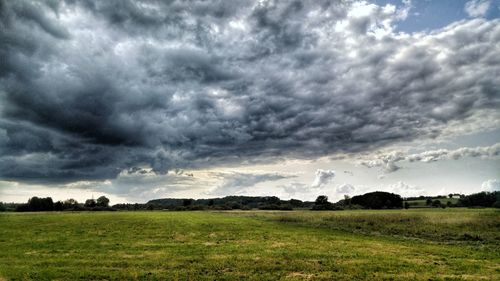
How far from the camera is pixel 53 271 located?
24.2 m

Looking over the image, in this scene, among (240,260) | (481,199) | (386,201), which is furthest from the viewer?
(386,201)

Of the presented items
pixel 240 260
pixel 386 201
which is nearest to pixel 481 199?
pixel 386 201

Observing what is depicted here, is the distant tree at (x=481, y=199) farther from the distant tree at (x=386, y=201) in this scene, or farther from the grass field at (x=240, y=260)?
the grass field at (x=240, y=260)

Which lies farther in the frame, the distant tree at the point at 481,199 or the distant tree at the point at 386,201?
the distant tree at the point at 386,201

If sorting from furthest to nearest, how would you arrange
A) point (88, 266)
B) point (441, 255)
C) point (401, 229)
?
point (401, 229), point (441, 255), point (88, 266)

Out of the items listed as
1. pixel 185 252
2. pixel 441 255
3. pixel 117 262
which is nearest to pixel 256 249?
pixel 185 252

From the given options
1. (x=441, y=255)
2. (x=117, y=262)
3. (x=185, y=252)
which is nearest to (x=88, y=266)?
(x=117, y=262)

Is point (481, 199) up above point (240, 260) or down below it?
above

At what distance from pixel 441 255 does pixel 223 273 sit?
19769 mm

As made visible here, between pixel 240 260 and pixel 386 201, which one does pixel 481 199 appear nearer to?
pixel 386 201

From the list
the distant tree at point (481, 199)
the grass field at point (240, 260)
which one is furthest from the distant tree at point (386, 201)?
the grass field at point (240, 260)

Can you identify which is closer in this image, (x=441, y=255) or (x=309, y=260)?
(x=309, y=260)

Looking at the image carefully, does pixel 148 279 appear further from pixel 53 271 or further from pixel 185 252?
pixel 185 252

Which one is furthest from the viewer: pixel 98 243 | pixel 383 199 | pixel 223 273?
pixel 383 199
